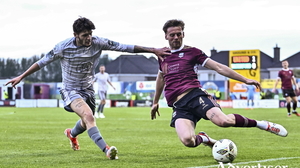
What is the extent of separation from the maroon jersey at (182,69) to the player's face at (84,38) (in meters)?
1.27

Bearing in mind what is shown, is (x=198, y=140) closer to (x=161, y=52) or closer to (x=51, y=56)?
(x=161, y=52)

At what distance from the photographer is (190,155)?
28.8ft

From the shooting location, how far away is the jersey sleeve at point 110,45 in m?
8.56

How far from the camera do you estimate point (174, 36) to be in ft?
26.6

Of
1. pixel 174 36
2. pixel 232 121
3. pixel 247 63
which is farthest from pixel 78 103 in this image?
pixel 247 63

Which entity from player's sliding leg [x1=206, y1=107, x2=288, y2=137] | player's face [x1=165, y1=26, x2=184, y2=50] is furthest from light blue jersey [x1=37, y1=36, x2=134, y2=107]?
player's sliding leg [x1=206, y1=107, x2=288, y2=137]

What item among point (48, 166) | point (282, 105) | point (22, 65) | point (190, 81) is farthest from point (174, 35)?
point (22, 65)

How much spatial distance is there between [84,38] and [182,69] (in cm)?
164

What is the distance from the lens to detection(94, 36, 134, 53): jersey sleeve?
8562 mm

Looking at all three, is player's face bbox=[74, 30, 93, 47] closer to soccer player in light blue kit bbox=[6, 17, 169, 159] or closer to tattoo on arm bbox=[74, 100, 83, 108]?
soccer player in light blue kit bbox=[6, 17, 169, 159]

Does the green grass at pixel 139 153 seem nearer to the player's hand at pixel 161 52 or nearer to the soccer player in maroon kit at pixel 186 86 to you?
the soccer player in maroon kit at pixel 186 86

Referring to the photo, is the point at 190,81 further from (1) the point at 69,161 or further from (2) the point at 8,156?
(2) the point at 8,156

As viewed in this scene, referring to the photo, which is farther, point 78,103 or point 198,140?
point 78,103

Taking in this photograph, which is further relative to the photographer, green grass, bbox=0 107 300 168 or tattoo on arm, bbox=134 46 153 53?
tattoo on arm, bbox=134 46 153 53
